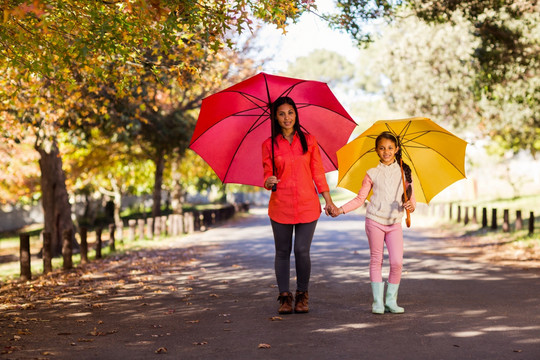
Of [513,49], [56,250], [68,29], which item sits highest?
[513,49]

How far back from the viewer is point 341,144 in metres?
7.63

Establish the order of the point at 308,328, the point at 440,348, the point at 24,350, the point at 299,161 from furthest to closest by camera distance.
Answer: the point at 299,161, the point at 308,328, the point at 24,350, the point at 440,348

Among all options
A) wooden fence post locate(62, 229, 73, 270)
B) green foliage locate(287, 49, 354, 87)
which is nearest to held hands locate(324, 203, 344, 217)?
wooden fence post locate(62, 229, 73, 270)

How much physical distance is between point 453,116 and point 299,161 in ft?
92.9

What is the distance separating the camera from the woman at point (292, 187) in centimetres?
689

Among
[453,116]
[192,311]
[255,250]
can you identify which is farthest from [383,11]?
[453,116]

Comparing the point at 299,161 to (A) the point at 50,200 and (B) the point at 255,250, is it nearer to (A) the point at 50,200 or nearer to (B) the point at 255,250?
(B) the point at 255,250

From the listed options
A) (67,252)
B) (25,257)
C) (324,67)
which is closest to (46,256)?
(67,252)

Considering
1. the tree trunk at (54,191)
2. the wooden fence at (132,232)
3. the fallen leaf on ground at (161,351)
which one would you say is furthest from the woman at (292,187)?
the tree trunk at (54,191)

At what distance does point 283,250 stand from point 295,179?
74 cm

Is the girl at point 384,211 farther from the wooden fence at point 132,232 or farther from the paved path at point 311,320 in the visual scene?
the wooden fence at point 132,232

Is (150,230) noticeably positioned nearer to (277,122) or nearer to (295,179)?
(277,122)

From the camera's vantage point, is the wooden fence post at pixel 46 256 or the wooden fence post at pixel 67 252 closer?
the wooden fence post at pixel 46 256

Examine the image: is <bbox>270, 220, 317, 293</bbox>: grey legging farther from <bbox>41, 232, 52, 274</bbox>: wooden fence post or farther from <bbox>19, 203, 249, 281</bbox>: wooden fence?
<bbox>41, 232, 52, 274</bbox>: wooden fence post
